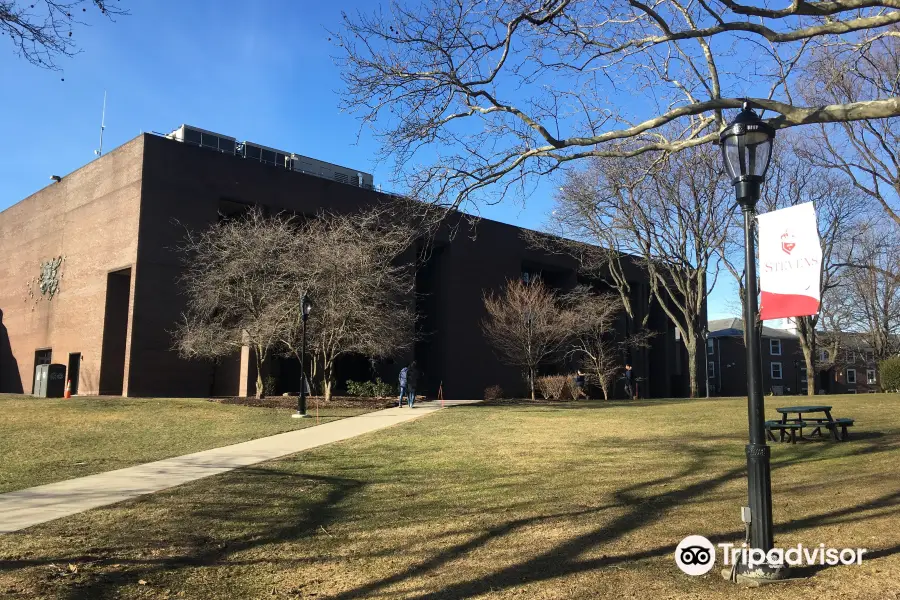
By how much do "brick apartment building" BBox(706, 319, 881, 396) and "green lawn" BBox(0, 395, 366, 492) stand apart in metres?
55.9

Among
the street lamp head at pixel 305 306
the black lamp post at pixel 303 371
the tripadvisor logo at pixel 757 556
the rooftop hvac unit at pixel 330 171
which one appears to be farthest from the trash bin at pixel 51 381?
the tripadvisor logo at pixel 757 556

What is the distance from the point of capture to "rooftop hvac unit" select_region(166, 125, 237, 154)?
33.7 meters

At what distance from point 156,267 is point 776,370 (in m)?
62.3

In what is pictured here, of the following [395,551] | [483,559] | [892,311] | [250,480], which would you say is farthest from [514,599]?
[892,311]

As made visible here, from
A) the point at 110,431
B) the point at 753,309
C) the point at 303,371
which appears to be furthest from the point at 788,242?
the point at 303,371

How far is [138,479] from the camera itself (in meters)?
9.16

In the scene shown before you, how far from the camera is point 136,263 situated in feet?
93.2

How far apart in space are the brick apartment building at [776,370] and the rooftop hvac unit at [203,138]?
51.5 m

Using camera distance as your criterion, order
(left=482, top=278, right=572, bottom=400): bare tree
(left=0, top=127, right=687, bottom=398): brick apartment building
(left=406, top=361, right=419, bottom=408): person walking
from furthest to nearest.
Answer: (left=482, top=278, right=572, bottom=400): bare tree
(left=0, top=127, right=687, bottom=398): brick apartment building
(left=406, top=361, right=419, bottom=408): person walking

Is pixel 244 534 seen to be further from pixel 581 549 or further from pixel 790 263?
pixel 790 263

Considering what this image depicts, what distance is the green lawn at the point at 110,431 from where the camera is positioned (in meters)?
10.4

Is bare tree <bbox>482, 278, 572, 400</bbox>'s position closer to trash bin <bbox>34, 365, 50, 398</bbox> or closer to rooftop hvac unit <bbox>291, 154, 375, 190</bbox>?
rooftop hvac unit <bbox>291, 154, 375, 190</bbox>

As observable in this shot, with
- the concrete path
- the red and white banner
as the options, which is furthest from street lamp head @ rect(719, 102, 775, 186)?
the concrete path

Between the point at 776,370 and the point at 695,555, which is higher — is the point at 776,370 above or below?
above
